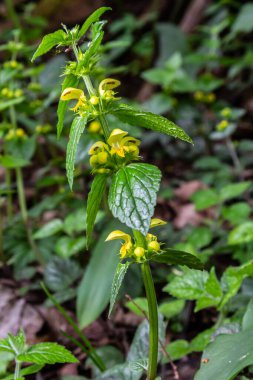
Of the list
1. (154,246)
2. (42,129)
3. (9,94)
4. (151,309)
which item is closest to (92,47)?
(154,246)

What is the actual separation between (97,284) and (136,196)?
872 mm

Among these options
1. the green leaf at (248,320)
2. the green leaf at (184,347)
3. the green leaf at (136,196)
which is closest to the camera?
the green leaf at (136,196)

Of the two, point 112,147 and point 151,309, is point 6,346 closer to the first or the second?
point 151,309

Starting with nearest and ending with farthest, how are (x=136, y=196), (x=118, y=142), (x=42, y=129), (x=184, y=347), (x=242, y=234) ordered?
(x=136, y=196) < (x=118, y=142) < (x=184, y=347) < (x=242, y=234) < (x=42, y=129)

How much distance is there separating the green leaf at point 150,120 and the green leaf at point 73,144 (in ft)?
0.25

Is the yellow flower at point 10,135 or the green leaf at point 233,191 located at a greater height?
the yellow flower at point 10,135

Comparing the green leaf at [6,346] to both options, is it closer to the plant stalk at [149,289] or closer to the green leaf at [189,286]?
the plant stalk at [149,289]

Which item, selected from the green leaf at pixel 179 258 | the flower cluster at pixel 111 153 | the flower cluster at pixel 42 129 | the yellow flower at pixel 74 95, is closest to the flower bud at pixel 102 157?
the flower cluster at pixel 111 153

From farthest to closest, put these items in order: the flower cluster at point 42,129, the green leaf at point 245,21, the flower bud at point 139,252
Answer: the green leaf at point 245,21, the flower cluster at point 42,129, the flower bud at point 139,252

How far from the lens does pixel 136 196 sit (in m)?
0.81

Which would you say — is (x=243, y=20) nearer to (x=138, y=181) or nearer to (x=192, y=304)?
(x=192, y=304)

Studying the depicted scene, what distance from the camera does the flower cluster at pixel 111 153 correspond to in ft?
2.95

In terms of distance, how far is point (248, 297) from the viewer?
141cm

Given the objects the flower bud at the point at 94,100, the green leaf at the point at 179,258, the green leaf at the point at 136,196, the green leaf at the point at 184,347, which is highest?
the flower bud at the point at 94,100
